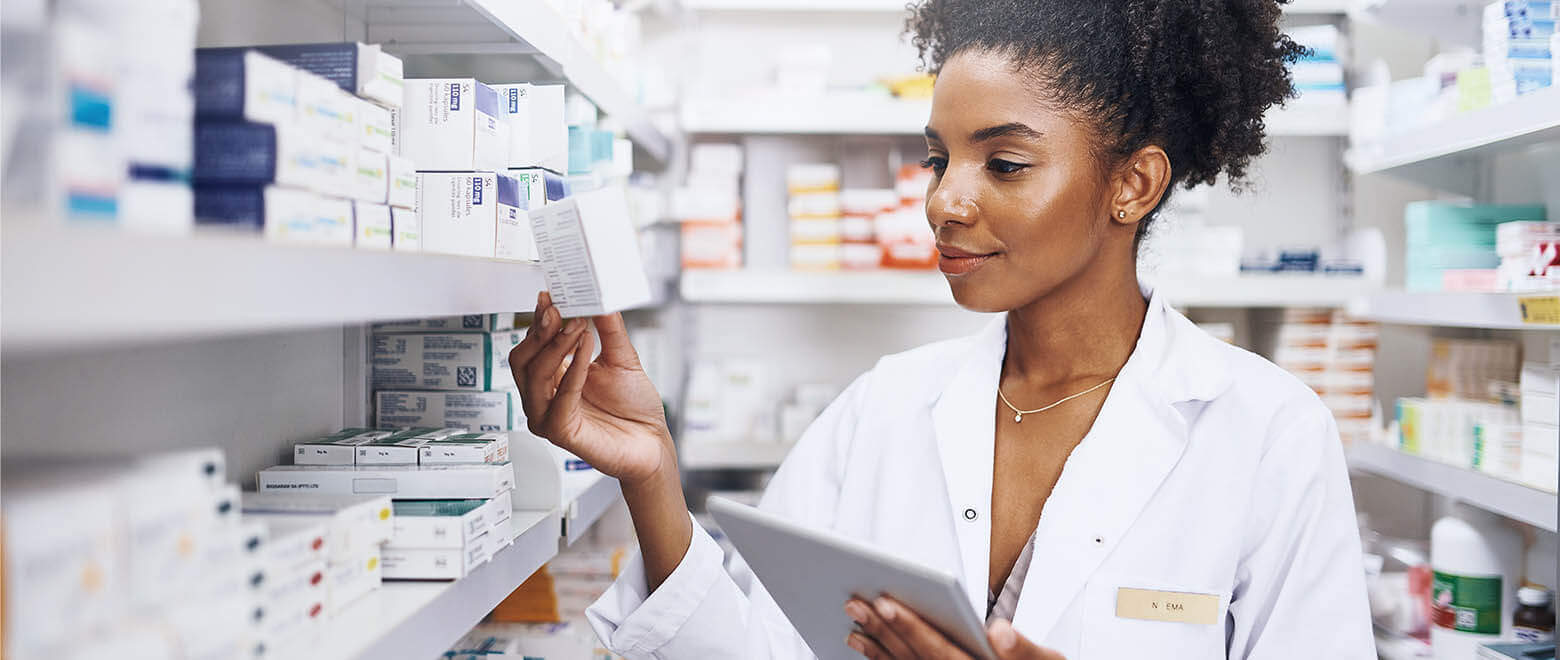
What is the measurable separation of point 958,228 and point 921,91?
1304 millimetres

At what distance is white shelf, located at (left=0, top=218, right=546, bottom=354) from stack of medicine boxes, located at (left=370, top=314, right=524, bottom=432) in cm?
63

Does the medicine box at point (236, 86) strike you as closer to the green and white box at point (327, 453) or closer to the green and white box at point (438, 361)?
the green and white box at point (327, 453)

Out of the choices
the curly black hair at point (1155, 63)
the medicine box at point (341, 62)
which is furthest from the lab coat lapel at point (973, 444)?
the medicine box at point (341, 62)

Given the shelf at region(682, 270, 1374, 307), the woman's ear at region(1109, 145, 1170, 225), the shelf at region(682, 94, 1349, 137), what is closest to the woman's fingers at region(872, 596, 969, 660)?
the woman's ear at region(1109, 145, 1170, 225)

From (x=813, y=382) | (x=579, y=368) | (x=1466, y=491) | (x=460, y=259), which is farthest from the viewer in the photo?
(x=813, y=382)

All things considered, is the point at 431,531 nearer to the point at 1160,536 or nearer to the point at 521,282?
the point at 521,282

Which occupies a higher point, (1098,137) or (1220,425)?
(1098,137)

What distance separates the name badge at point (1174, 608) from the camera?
1.37 m

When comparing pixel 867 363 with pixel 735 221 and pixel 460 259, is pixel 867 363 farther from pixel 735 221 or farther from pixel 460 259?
pixel 460 259

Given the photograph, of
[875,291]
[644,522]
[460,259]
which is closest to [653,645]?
[644,522]

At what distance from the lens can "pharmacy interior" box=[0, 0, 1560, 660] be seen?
597 mm

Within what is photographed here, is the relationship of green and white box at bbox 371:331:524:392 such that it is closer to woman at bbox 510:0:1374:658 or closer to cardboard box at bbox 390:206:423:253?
woman at bbox 510:0:1374:658

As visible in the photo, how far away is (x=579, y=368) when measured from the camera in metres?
1.09

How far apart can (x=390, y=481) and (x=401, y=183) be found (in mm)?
343
